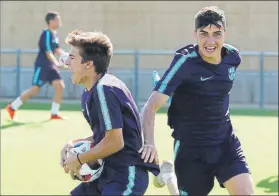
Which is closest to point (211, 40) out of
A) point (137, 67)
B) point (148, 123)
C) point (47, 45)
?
point (148, 123)

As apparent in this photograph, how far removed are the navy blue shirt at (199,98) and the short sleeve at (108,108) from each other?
843 millimetres

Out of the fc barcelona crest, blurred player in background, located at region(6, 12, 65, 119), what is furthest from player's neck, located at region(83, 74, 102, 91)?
blurred player in background, located at region(6, 12, 65, 119)

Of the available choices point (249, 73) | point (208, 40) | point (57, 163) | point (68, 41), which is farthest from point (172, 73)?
point (249, 73)

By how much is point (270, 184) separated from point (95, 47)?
466 centimetres

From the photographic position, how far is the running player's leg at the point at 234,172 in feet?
20.1

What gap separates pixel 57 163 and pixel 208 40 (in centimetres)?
530

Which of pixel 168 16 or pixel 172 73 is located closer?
pixel 172 73

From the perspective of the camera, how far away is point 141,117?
587 cm

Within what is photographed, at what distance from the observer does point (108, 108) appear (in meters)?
5.38

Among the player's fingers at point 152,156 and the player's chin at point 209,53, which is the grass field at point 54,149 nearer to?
the player's chin at point 209,53

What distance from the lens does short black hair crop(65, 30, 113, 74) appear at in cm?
564

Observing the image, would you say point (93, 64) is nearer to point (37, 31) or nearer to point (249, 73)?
point (249, 73)

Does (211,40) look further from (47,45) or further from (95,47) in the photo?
(47,45)

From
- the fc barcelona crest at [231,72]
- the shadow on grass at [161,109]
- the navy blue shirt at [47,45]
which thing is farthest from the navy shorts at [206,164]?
the shadow on grass at [161,109]
